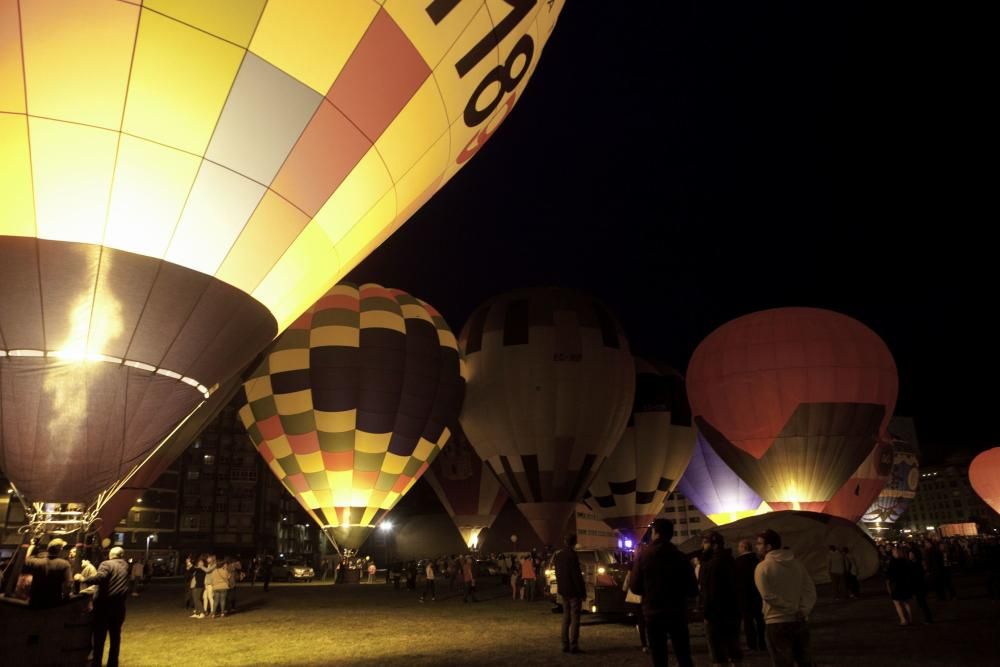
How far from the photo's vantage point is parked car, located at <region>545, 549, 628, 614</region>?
9.20 m

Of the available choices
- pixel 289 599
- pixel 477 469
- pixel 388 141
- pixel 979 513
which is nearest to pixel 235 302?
pixel 388 141

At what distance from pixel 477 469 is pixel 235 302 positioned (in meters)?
19.7

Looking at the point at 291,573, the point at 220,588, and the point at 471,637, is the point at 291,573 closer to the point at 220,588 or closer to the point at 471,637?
the point at 220,588

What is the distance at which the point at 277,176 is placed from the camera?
6.37m

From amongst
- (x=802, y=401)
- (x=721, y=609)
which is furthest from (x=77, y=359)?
(x=802, y=401)

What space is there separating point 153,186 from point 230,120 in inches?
32.7

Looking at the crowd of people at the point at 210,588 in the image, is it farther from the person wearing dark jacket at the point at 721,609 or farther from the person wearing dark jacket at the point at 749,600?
the person wearing dark jacket at the point at 721,609

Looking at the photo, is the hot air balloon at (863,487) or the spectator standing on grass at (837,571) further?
the hot air balloon at (863,487)

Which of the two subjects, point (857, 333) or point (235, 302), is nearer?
point (235, 302)

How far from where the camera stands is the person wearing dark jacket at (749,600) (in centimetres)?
664

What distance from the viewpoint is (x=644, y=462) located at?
23.7 m

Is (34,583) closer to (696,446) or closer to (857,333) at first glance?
(857,333)

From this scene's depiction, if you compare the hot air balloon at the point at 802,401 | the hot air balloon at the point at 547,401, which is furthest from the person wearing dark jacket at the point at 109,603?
the hot air balloon at the point at 802,401

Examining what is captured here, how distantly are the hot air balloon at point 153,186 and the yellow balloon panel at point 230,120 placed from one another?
1cm
